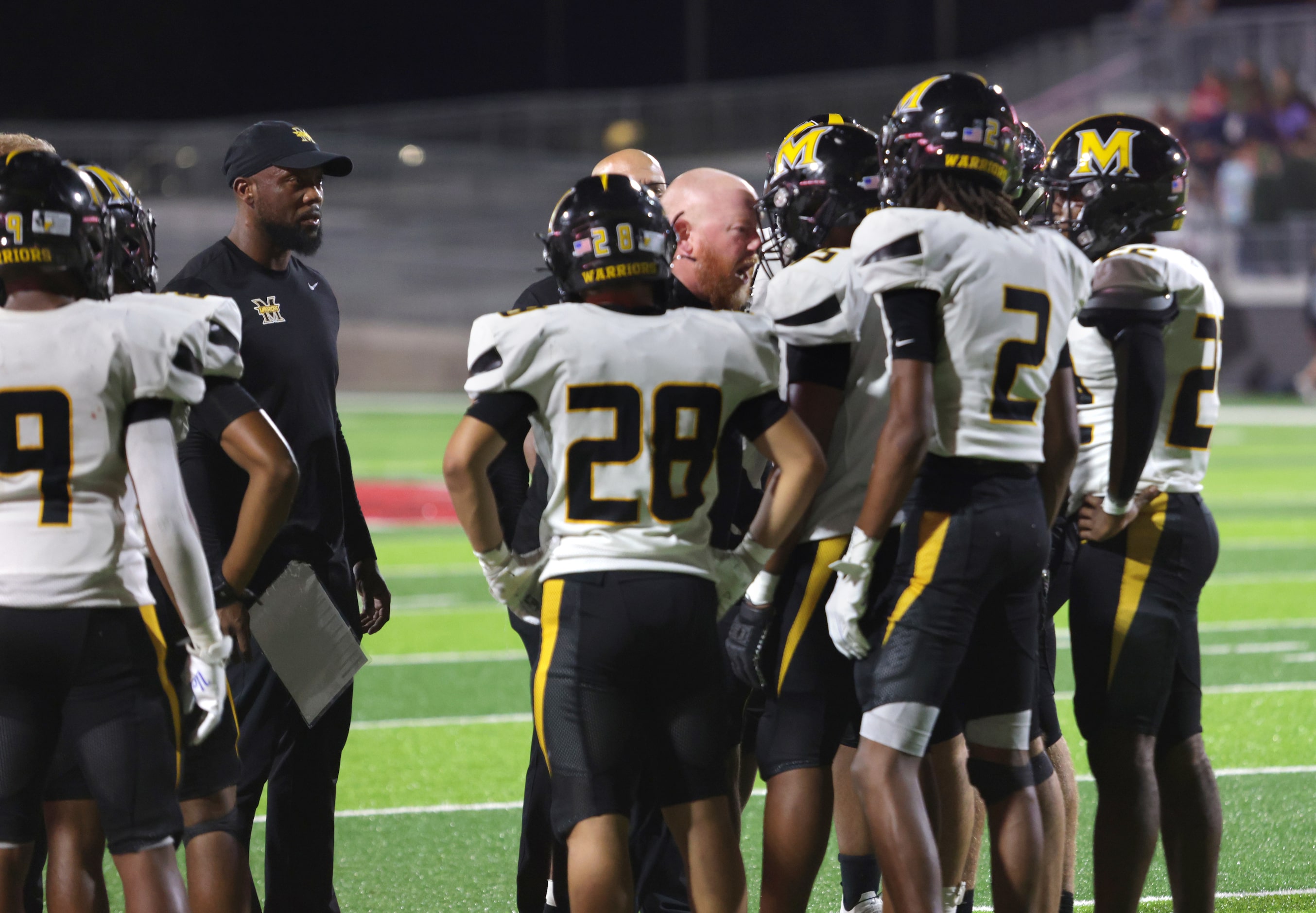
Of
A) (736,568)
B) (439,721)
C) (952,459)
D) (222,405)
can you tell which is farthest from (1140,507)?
(439,721)

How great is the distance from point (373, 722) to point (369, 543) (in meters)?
2.49

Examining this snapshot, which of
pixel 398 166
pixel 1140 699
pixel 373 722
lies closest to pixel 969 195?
pixel 1140 699

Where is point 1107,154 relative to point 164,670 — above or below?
above

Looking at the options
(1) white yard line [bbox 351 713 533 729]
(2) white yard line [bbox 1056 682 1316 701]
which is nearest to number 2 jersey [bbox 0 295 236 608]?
(1) white yard line [bbox 351 713 533 729]

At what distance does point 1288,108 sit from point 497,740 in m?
20.8

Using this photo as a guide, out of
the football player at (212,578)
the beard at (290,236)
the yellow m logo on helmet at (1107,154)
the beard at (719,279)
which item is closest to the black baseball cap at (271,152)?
the beard at (290,236)

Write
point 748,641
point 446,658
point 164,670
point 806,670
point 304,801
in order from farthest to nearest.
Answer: point 446,658, point 304,801, point 806,670, point 748,641, point 164,670

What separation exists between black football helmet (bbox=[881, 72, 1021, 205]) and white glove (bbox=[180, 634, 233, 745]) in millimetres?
1638

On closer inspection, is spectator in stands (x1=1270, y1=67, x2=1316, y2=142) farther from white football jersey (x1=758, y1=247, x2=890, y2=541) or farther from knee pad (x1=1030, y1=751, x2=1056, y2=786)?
white football jersey (x1=758, y1=247, x2=890, y2=541)

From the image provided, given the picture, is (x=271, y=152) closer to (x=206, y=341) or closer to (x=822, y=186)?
(x=206, y=341)

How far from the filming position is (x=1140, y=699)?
3.61 m

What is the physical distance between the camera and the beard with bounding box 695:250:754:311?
3.78 m

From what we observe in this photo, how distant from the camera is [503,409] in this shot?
3027 mm

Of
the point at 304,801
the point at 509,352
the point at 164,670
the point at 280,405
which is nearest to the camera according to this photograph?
the point at 164,670
